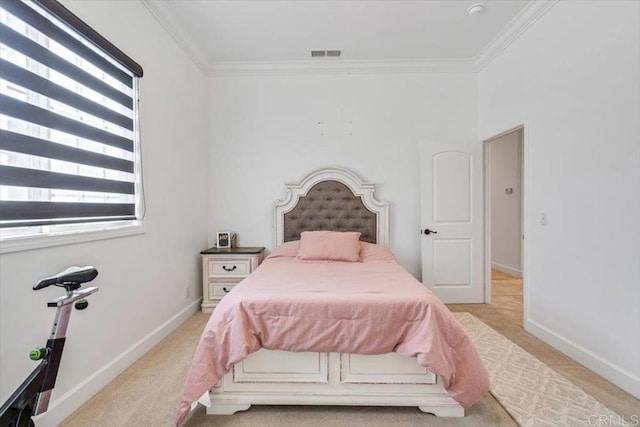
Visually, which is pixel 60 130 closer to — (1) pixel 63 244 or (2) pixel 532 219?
(1) pixel 63 244

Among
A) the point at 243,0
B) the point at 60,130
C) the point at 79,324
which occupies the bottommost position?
the point at 79,324

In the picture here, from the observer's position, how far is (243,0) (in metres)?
2.46

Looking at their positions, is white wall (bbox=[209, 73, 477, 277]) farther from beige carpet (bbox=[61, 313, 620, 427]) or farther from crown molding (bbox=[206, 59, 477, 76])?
beige carpet (bbox=[61, 313, 620, 427])

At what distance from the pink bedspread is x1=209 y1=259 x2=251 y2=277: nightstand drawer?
1513 millimetres

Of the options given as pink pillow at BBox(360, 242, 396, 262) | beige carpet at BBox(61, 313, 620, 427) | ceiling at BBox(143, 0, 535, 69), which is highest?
ceiling at BBox(143, 0, 535, 69)

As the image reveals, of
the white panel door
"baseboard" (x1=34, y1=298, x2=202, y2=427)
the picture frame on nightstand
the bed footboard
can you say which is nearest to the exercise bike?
"baseboard" (x1=34, y1=298, x2=202, y2=427)

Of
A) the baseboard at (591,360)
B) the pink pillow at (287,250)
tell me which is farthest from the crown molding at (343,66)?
the baseboard at (591,360)

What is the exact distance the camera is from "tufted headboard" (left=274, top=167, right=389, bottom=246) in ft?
Answer: 11.4

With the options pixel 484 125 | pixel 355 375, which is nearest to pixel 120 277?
pixel 355 375

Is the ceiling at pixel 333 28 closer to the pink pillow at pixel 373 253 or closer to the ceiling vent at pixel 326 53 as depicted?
the ceiling vent at pixel 326 53

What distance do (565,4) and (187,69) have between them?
348 centimetres

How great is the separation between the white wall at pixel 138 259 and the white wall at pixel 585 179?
11.1 ft

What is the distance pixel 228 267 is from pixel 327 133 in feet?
6.55

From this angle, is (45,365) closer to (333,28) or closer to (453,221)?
(333,28)
